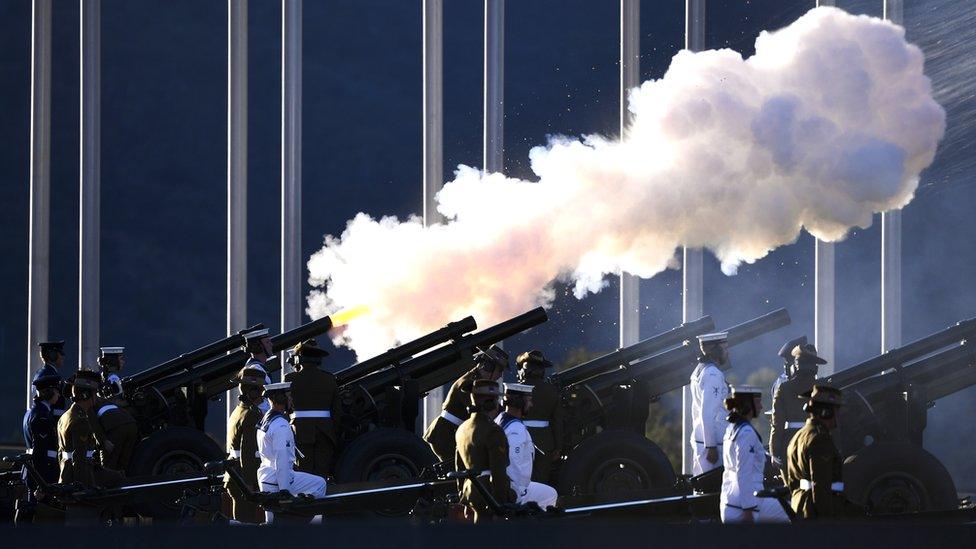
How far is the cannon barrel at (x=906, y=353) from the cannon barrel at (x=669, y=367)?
3.05 feet

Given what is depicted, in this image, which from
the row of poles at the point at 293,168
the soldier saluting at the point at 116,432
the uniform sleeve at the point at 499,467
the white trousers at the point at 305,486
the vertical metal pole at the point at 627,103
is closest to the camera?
the uniform sleeve at the point at 499,467

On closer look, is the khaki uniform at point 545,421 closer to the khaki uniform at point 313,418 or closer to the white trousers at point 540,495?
the white trousers at point 540,495

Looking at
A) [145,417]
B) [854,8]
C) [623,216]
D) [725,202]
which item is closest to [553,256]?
[623,216]

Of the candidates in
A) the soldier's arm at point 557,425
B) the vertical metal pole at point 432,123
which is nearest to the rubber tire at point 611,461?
the soldier's arm at point 557,425

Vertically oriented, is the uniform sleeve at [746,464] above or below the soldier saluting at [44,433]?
below

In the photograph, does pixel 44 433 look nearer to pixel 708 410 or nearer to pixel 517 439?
pixel 517 439

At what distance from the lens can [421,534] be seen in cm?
700

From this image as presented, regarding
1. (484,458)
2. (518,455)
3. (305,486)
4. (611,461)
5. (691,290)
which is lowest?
(484,458)

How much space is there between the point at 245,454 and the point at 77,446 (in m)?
1.88

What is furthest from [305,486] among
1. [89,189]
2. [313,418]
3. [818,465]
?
[89,189]

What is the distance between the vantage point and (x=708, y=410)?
42.9 ft

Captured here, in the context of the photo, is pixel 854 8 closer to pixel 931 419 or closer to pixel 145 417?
pixel 931 419

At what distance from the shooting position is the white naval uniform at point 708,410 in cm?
1302

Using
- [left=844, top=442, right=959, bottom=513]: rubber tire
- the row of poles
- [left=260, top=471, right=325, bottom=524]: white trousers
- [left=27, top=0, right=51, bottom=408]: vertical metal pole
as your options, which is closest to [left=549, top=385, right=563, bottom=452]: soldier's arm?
[left=260, top=471, right=325, bottom=524]: white trousers
